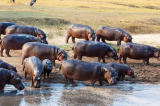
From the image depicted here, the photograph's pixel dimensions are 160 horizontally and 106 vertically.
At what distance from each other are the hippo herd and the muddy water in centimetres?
28

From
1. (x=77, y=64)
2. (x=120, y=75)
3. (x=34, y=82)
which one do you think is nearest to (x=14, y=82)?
(x=34, y=82)

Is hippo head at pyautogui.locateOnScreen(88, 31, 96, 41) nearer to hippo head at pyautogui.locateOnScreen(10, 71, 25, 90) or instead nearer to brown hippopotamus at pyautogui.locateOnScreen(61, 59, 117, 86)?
brown hippopotamus at pyautogui.locateOnScreen(61, 59, 117, 86)

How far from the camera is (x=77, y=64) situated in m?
9.16

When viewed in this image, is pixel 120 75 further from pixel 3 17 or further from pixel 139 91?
pixel 3 17

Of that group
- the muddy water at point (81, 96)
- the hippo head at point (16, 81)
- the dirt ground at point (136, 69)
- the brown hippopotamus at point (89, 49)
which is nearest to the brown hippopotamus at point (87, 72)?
the muddy water at point (81, 96)

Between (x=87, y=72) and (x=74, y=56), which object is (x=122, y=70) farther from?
(x=74, y=56)

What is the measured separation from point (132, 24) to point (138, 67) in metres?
7.96

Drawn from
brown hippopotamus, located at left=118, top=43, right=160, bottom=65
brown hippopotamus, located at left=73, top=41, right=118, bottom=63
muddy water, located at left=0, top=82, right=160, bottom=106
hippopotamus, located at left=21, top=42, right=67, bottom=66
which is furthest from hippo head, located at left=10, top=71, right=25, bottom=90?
brown hippopotamus, located at left=118, top=43, right=160, bottom=65

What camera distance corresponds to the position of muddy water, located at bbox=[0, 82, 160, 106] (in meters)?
7.71

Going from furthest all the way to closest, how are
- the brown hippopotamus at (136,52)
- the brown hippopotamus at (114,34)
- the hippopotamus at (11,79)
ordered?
the brown hippopotamus at (114,34)
the brown hippopotamus at (136,52)
the hippopotamus at (11,79)

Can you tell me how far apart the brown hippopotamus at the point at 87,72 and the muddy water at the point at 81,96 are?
0.30 meters

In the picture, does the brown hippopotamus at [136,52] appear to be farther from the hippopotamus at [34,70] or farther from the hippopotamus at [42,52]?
the hippopotamus at [34,70]

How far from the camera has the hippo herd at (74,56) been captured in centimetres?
890

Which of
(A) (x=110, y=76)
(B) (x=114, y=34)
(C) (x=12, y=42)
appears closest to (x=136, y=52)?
(B) (x=114, y=34)
